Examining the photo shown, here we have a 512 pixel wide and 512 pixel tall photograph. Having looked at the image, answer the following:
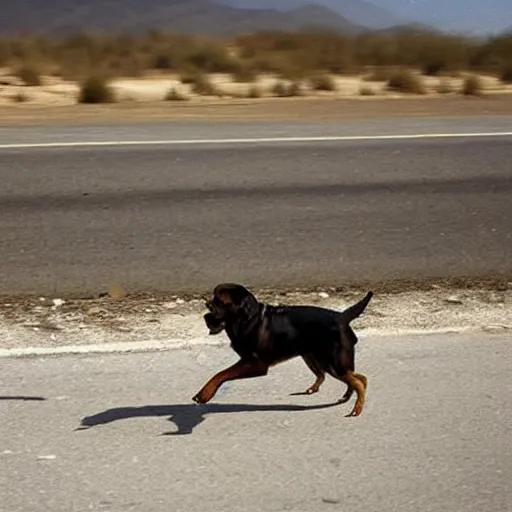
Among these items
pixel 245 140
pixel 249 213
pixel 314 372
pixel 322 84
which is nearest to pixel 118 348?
pixel 314 372

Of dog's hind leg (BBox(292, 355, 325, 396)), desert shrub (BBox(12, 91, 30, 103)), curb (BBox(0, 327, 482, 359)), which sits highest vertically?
dog's hind leg (BBox(292, 355, 325, 396))

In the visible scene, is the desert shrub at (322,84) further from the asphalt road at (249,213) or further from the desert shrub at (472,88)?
the asphalt road at (249,213)

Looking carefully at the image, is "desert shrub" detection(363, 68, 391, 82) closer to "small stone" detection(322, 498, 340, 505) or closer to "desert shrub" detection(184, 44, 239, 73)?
"desert shrub" detection(184, 44, 239, 73)

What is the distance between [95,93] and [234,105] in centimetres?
Result: 305

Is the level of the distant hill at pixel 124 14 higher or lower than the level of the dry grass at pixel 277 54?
lower

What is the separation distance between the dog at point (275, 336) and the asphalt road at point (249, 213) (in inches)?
98.9

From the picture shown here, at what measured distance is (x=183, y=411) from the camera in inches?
191

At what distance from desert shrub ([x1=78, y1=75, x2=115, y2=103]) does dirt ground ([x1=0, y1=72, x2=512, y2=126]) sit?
0.24 metres

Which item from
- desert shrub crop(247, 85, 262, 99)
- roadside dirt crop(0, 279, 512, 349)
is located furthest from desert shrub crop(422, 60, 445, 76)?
roadside dirt crop(0, 279, 512, 349)

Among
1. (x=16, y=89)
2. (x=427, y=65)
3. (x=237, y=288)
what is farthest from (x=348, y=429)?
(x=427, y=65)

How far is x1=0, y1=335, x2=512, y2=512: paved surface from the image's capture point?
13.3ft

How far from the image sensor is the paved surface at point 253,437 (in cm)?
406

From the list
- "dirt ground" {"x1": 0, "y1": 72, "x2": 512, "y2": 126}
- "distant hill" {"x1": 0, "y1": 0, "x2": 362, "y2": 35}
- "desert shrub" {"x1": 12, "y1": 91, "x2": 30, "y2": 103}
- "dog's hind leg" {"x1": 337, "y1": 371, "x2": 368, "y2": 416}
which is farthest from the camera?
"distant hill" {"x1": 0, "y1": 0, "x2": 362, "y2": 35}

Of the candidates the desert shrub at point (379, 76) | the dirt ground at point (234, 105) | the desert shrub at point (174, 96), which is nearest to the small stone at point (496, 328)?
the dirt ground at point (234, 105)
